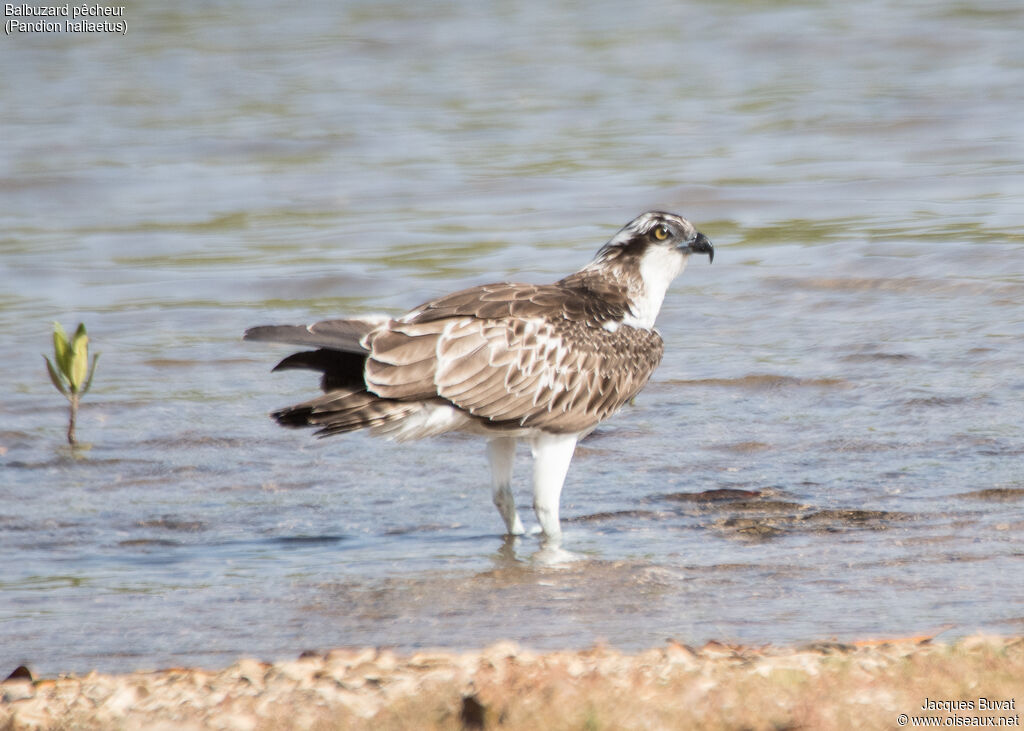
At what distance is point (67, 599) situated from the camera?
6555 millimetres

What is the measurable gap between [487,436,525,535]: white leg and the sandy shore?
2.87 m

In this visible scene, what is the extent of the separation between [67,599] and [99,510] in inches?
60.1

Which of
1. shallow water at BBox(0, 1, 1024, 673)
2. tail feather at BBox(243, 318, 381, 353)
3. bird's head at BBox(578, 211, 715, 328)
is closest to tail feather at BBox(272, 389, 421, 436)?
tail feather at BBox(243, 318, 381, 353)

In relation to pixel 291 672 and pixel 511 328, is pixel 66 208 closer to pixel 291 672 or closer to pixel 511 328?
pixel 511 328

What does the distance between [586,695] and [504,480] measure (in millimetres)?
3434

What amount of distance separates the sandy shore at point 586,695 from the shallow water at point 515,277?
3.88ft

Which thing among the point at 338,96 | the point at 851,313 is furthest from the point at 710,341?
the point at 338,96

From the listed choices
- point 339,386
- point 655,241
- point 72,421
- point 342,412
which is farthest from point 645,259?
point 72,421

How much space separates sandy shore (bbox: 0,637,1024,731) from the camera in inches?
161

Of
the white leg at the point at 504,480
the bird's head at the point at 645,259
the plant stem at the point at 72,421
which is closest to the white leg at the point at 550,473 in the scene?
the white leg at the point at 504,480

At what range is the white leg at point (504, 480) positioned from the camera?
7.51 meters

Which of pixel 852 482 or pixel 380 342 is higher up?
pixel 380 342

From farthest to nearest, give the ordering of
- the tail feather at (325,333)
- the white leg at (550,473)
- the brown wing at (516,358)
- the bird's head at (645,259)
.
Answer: the bird's head at (645,259), the white leg at (550,473), the brown wing at (516,358), the tail feather at (325,333)

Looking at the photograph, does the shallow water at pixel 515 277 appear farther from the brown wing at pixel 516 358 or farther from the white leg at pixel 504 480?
the brown wing at pixel 516 358
